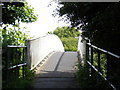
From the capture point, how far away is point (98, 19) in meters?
5.75

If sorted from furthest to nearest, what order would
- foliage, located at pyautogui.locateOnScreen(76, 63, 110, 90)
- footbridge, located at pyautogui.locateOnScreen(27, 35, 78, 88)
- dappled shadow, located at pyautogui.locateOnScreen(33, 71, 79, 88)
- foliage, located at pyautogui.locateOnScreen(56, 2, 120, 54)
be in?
footbridge, located at pyautogui.locateOnScreen(27, 35, 78, 88) → dappled shadow, located at pyautogui.locateOnScreen(33, 71, 79, 88) → foliage, located at pyautogui.locateOnScreen(56, 2, 120, 54) → foliage, located at pyautogui.locateOnScreen(76, 63, 110, 90)

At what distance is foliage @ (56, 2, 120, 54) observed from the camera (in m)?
5.45

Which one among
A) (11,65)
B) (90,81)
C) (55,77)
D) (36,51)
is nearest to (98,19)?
(90,81)

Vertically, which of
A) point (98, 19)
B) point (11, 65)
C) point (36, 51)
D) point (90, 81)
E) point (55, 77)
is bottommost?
point (55, 77)

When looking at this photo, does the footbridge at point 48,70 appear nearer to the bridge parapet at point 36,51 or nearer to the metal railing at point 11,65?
the bridge parapet at point 36,51

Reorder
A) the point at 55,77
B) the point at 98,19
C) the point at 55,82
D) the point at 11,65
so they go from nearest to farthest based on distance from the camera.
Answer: the point at 11,65
the point at 98,19
the point at 55,82
the point at 55,77

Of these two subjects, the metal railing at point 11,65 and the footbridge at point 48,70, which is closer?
the metal railing at point 11,65

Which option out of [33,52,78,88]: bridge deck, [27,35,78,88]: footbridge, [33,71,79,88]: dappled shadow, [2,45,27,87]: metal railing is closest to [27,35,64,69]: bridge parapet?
[27,35,78,88]: footbridge

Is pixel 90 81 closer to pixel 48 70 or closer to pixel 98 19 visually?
pixel 98 19

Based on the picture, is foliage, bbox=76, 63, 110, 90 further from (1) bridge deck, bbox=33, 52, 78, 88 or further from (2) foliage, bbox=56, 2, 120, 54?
(2) foliage, bbox=56, 2, 120, 54

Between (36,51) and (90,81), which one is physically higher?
(36,51)

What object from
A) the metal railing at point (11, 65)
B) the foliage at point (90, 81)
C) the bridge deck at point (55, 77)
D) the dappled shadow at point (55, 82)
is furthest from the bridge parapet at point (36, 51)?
the foliage at point (90, 81)

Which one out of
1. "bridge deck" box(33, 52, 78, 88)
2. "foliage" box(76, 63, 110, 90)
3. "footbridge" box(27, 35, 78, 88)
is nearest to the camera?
"foliage" box(76, 63, 110, 90)

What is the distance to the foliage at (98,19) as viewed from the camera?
545 centimetres
